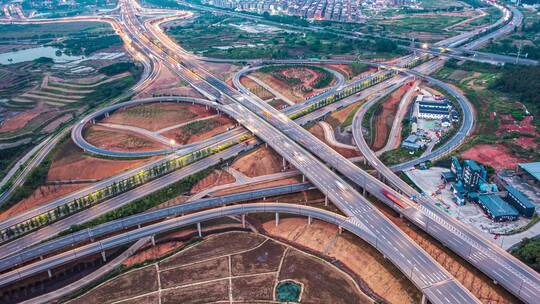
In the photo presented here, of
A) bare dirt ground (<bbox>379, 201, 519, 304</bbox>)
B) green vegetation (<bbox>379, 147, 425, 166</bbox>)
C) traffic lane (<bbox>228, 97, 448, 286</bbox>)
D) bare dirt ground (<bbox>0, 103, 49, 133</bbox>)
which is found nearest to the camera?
bare dirt ground (<bbox>379, 201, 519, 304</bbox>)

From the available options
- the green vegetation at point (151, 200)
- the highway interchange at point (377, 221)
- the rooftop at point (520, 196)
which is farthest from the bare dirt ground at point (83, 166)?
the rooftop at point (520, 196)

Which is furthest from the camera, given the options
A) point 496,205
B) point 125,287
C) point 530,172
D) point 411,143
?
point 411,143

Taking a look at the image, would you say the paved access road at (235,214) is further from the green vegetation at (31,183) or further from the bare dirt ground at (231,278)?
the green vegetation at (31,183)

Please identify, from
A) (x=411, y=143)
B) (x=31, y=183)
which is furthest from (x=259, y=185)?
(x=31, y=183)

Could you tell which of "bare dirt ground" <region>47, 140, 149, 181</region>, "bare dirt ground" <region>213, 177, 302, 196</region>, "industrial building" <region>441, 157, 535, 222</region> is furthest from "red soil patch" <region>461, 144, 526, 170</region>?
"bare dirt ground" <region>47, 140, 149, 181</region>

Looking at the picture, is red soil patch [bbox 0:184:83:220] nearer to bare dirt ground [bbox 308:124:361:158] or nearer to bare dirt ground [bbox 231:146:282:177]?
bare dirt ground [bbox 231:146:282:177]

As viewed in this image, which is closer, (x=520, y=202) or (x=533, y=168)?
(x=520, y=202)

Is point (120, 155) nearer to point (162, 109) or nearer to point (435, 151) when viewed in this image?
point (162, 109)

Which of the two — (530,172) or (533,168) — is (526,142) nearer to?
(533,168)
